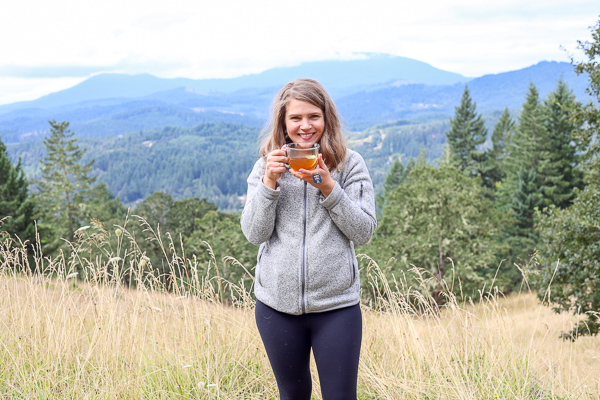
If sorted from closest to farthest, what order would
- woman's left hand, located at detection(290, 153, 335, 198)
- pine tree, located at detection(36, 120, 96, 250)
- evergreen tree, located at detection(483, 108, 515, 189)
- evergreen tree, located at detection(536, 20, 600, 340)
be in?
woman's left hand, located at detection(290, 153, 335, 198)
evergreen tree, located at detection(536, 20, 600, 340)
pine tree, located at detection(36, 120, 96, 250)
evergreen tree, located at detection(483, 108, 515, 189)

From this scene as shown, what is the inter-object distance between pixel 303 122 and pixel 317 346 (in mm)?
892

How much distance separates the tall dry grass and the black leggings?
54 centimetres

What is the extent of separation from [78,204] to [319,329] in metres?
36.6

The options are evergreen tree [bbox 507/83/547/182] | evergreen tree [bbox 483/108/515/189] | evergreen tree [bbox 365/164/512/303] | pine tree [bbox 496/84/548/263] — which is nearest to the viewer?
evergreen tree [bbox 365/164/512/303]

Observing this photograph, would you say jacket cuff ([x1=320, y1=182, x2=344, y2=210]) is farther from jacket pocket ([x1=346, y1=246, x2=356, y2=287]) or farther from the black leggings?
the black leggings

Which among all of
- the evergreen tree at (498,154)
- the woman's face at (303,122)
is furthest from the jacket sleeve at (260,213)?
the evergreen tree at (498,154)

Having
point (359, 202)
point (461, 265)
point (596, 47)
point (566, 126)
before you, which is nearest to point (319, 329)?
point (359, 202)

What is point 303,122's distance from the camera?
171 centimetres

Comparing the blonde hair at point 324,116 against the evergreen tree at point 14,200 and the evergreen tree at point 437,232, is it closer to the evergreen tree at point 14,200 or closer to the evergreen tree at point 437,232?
the evergreen tree at point 437,232

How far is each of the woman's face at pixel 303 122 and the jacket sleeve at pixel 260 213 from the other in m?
0.23

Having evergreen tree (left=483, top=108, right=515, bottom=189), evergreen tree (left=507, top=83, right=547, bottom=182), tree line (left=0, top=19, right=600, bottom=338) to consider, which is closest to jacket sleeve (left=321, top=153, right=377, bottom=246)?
tree line (left=0, top=19, right=600, bottom=338)

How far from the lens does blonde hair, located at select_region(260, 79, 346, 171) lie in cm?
171

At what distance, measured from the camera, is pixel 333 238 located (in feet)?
5.54

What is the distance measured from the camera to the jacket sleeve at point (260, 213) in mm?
1633
